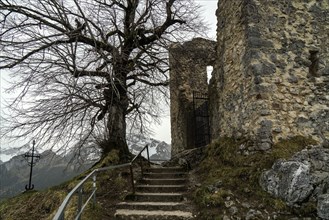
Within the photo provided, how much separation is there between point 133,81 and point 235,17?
12.7 ft

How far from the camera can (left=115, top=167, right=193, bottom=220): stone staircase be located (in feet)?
16.8

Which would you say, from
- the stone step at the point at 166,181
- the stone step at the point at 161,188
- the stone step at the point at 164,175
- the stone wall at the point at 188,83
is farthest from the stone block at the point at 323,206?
the stone wall at the point at 188,83

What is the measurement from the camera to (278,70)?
5844mm

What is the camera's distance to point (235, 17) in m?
6.55

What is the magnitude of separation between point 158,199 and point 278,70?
350cm

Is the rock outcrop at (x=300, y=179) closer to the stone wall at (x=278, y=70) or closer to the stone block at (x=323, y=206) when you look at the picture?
the stone block at (x=323, y=206)

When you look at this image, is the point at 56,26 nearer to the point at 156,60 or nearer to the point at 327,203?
the point at 156,60

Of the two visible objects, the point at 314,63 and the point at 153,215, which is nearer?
the point at 153,215

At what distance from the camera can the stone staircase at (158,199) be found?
16.8 ft

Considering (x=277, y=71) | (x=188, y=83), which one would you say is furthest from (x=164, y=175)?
(x=188, y=83)

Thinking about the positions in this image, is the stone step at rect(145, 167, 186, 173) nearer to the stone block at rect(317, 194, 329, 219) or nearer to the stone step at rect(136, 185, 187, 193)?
the stone step at rect(136, 185, 187, 193)

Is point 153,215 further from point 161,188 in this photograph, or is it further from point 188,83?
point 188,83

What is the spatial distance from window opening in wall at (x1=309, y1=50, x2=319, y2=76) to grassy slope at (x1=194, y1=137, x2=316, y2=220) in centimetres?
147

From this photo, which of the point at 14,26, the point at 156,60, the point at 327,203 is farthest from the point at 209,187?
the point at 14,26
